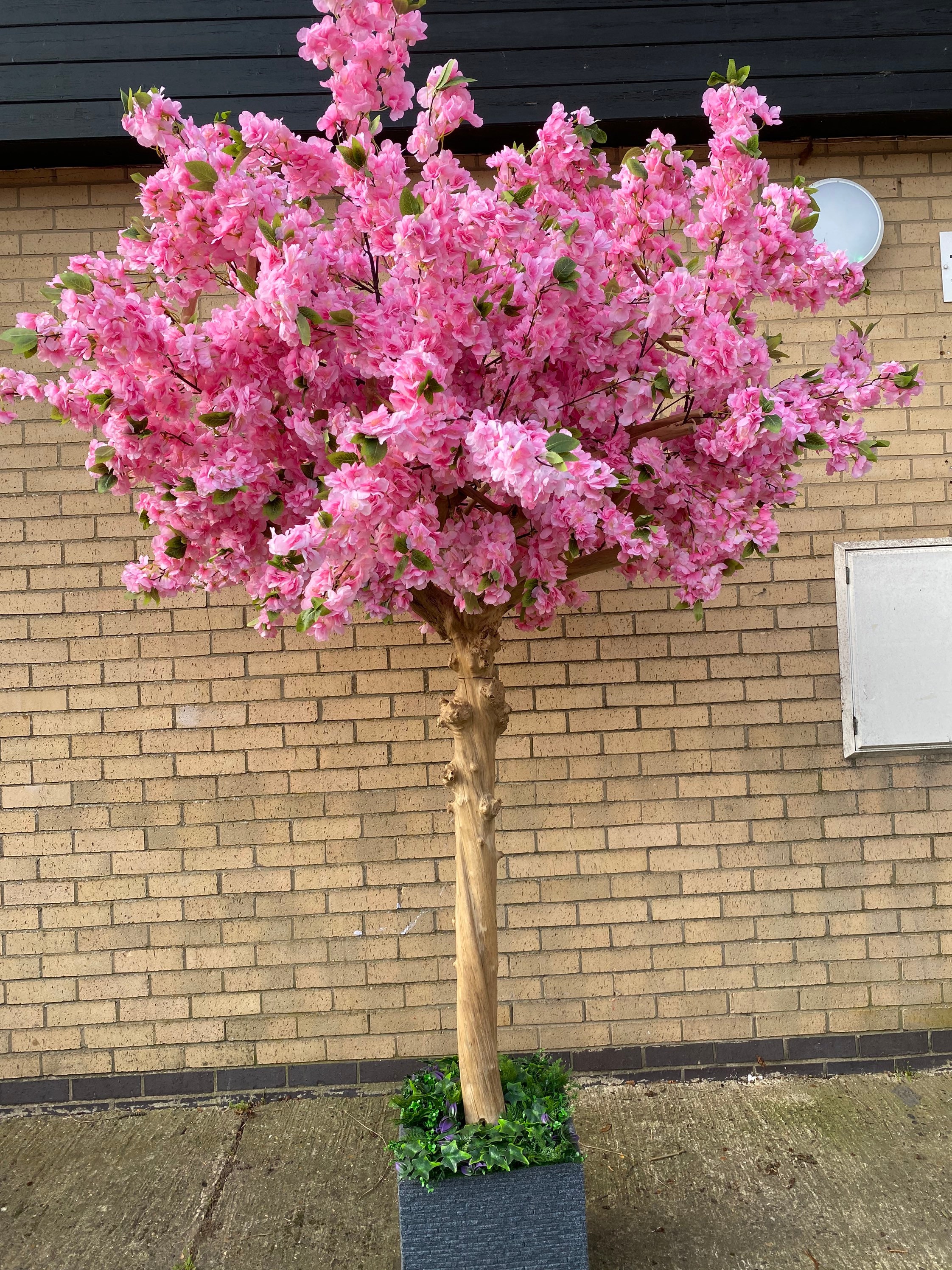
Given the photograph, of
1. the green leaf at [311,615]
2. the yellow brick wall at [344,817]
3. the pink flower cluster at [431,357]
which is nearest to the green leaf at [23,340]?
the pink flower cluster at [431,357]

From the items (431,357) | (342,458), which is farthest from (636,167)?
(342,458)

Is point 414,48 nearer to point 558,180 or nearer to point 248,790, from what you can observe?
point 558,180

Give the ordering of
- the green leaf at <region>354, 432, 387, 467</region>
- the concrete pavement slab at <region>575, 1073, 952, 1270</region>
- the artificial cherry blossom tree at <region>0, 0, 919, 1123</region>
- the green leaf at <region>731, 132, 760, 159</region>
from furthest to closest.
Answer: the concrete pavement slab at <region>575, 1073, 952, 1270</region>, the green leaf at <region>731, 132, 760, 159</region>, the artificial cherry blossom tree at <region>0, 0, 919, 1123</region>, the green leaf at <region>354, 432, 387, 467</region>

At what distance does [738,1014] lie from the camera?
Result: 391 cm

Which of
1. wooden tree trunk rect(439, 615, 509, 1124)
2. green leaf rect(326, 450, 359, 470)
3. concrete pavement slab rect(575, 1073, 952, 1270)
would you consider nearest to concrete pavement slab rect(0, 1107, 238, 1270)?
wooden tree trunk rect(439, 615, 509, 1124)

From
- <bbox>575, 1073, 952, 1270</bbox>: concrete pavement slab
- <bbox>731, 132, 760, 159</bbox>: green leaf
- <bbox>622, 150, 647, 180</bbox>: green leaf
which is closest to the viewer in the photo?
<bbox>731, 132, 760, 159</bbox>: green leaf

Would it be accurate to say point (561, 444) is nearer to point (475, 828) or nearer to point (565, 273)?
point (565, 273)

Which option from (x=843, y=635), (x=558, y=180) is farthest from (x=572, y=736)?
(x=558, y=180)

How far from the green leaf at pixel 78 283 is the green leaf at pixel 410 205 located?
0.66 m

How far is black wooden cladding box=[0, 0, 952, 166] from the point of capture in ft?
12.1

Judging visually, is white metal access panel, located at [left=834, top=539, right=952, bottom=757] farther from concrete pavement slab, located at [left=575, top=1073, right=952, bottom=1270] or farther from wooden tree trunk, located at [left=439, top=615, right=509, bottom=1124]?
wooden tree trunk, located at [left=439, top=615, right=509, bottom=1124]

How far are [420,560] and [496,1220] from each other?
1.86 m

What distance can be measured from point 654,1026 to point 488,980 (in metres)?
1.60

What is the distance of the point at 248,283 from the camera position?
1949mm
